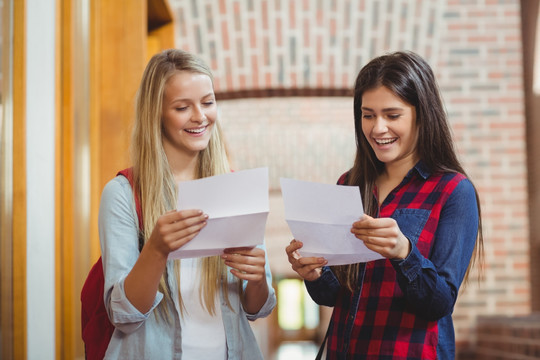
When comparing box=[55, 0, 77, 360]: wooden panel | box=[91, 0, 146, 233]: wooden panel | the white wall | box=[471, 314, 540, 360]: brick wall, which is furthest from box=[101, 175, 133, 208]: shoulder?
box=[471, 314, 540, 360]: brick wall

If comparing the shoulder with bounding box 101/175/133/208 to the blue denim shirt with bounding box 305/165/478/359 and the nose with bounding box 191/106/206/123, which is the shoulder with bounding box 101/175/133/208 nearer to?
the nose with bounding box 191/106/206/123

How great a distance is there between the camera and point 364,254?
181cm

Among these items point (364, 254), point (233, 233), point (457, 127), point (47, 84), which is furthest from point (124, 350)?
point (457, 127)

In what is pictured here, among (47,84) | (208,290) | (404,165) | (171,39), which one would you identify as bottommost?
(208,290)

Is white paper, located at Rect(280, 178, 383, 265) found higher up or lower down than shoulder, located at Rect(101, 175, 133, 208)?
lower down

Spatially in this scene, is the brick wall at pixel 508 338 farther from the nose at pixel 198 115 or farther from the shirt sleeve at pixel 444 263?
the nose at pixel 198 115

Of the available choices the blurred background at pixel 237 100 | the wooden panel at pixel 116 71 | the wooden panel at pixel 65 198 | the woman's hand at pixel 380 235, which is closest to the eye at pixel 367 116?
the woman's hand at pixel 380 235

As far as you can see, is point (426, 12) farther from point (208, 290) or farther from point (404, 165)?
point (208, 290)

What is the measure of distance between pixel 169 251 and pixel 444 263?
74 cm

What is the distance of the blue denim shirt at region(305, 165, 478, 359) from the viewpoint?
176 centimetres

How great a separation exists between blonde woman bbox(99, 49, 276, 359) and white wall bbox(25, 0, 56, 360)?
58 cm

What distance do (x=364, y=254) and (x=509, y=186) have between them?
3.68m

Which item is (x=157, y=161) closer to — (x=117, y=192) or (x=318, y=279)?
(x=117, y=192)

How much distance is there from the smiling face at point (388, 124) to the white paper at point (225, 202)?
1.59 ft
